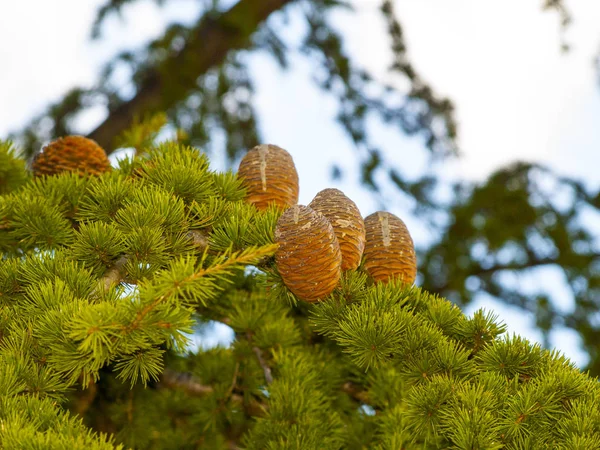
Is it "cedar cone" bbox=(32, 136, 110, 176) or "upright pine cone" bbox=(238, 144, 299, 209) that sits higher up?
"upright pine cone" bbox=(238, 144, 299, 209)

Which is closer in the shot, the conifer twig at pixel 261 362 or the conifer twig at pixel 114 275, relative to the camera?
the conifer twig at pixel 114 275

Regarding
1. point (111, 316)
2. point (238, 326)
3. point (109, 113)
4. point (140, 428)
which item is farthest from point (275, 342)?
point (109, 113)

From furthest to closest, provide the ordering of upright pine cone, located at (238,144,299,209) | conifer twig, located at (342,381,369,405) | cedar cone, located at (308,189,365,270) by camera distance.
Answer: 1. conifer twig, located at (342,381,369,405)
2. upright pine cone, located at (238,144,299,209)
3. cedar cone, located at (308,189,365,270)

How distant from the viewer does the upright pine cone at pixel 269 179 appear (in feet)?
3.46

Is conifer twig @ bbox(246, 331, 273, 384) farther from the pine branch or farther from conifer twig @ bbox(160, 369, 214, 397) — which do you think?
the pine branch

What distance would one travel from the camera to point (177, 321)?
0.70m

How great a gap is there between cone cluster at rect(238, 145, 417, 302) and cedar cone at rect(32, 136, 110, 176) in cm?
35

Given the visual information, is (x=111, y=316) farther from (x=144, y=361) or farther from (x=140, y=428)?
(x=140, y=428)

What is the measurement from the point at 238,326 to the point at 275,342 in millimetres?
96

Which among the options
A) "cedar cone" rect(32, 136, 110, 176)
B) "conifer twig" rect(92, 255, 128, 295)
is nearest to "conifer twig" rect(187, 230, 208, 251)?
"conifer twig" rect(92, 255, 128, 295)

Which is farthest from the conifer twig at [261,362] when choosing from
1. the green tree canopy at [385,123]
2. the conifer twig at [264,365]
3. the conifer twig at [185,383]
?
the green tree canopy at [385,123]

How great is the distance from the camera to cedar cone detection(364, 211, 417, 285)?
994 millimetres

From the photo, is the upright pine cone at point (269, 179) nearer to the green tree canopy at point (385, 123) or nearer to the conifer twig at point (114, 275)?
the conifer twig at point (114, 275)

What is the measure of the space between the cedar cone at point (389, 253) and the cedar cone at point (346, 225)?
0.04 meters
